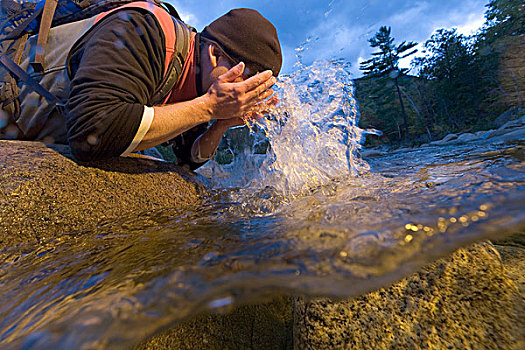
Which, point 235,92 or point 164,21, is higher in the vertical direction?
point 164,21

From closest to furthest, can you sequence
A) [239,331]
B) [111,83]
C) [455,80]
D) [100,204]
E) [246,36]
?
[239,331] < [111,83] < [100,204] < [246,36] < [455,80]

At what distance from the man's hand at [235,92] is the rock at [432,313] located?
1537 mm

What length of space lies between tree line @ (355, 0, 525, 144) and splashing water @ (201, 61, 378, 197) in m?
25.2

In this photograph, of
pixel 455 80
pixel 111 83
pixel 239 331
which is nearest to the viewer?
pixel 239 331

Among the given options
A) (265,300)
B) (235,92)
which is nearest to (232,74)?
(235,92)

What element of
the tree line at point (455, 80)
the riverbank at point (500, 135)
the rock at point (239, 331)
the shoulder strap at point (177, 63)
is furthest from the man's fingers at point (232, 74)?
the tree line at point (455, 80)

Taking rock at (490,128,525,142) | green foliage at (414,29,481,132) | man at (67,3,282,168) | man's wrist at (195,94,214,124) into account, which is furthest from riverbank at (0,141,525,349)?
green foliage at (414,29,481,132)

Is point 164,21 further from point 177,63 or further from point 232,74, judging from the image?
point 232,74

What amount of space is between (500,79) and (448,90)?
4.82 meters

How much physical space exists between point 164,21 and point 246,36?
0.67m

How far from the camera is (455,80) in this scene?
30.0m

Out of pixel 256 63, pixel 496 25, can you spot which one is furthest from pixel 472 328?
pixel 496 25

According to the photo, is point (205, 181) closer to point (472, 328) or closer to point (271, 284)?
point (271, 284)

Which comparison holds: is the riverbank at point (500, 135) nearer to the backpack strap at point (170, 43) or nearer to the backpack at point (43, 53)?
the backpack strap at point (170, 43)
